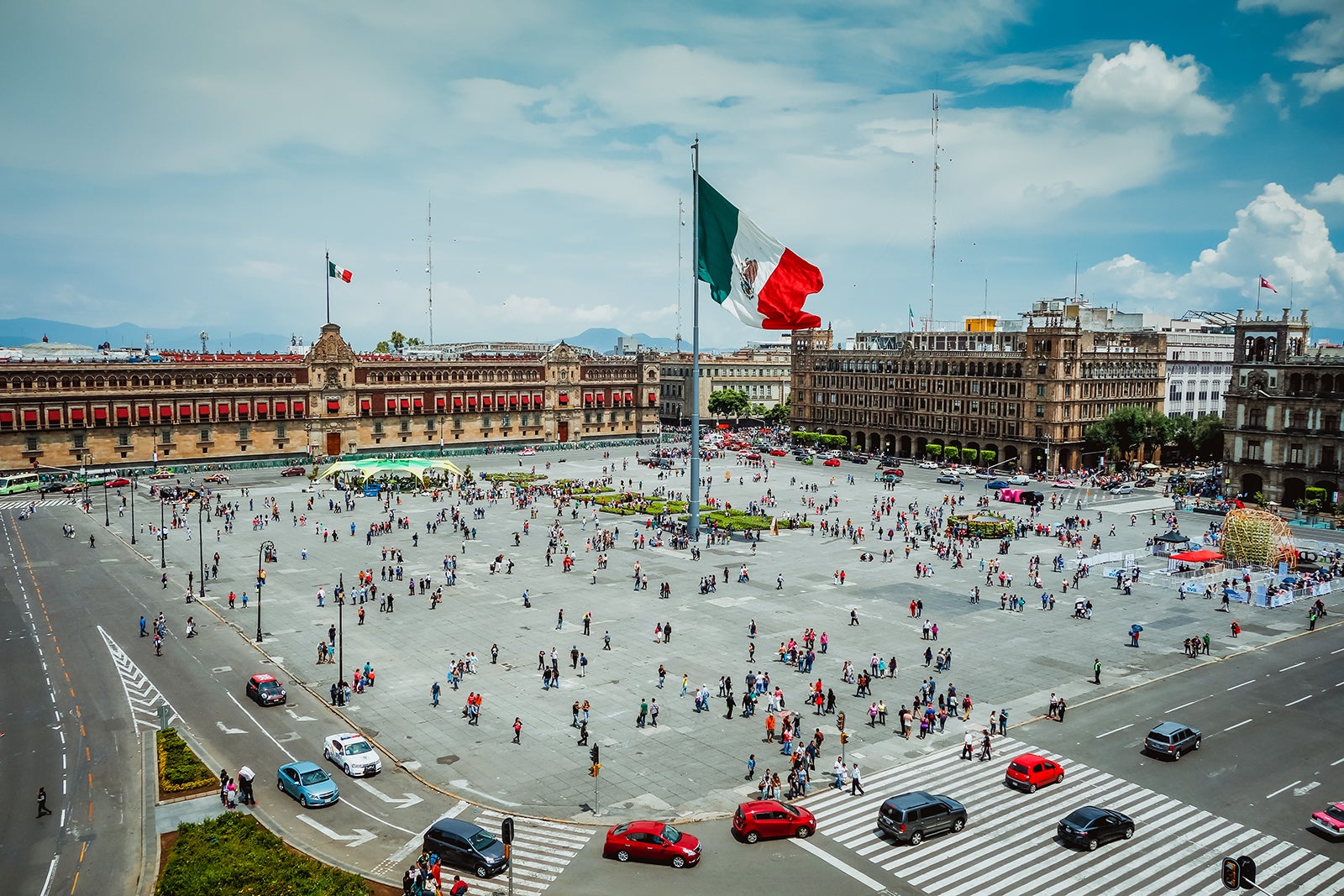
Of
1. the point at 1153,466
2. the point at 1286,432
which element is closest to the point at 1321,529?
the point at 1286,432

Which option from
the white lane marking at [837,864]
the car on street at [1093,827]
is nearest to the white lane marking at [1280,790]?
the car on street at [1093,827]

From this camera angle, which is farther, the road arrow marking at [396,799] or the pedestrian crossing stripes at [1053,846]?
the road arrow marking at [396,799]

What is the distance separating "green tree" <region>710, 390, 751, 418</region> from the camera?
176000 mm

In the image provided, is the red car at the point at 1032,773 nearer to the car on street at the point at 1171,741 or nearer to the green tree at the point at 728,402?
the car on street at the point at 1171,741

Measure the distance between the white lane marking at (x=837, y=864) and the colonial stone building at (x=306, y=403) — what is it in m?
107

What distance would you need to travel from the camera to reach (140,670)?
145ft

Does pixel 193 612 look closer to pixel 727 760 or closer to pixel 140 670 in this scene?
pixel 140 670

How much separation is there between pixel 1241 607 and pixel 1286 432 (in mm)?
43867

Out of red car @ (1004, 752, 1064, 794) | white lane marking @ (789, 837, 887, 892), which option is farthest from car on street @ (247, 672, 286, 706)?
red car @ (1004, 752, 1064, 794)

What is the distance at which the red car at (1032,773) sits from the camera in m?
32.5

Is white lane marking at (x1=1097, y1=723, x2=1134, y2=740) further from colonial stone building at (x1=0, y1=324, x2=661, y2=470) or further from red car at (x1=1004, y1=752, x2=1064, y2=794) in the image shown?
colonial stone building at (x1=0, y1=324, x2=661, y2=470)

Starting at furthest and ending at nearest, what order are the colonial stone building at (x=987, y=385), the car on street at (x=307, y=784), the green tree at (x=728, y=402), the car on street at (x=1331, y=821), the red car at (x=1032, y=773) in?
the green tree at (x=728, y=402) < the colonial stone building at (x=987, y=385) < the red car at (x=1032, y=773) < the car on street at (x=307, y=784) < the car on street at (x=1331, y=821)

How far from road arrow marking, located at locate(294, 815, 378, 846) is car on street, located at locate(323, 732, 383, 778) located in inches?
131

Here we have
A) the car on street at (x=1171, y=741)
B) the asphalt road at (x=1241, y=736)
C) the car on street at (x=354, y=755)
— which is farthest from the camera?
the car on street at (x=1171, y=741)
